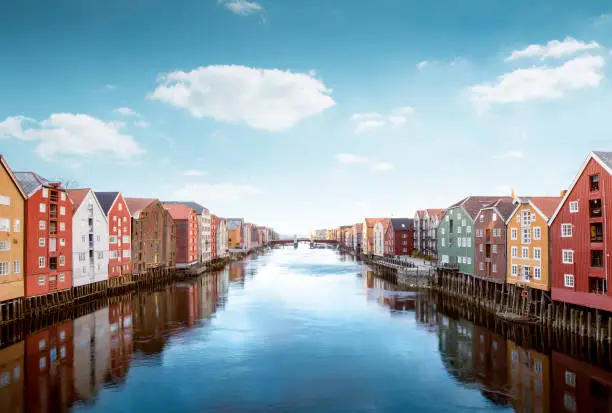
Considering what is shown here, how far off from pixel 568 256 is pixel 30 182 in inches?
2112

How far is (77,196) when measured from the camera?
184 feet

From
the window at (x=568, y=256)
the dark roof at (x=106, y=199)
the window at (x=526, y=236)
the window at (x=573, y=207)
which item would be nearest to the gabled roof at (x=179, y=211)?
the dark roof at (x=106, y=199)

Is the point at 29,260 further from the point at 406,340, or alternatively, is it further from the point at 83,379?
the point at 406,340

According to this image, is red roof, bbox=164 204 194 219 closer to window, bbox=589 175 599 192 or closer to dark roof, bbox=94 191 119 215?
dark roof, bbox=94 191 119 215

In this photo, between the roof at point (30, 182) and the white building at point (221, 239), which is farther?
the white building at point (221, 239)

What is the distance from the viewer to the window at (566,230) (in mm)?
36484

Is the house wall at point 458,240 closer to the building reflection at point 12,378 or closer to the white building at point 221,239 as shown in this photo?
the building reflection at point 12,378

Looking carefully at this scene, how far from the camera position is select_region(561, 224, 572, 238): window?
36484 millimetres

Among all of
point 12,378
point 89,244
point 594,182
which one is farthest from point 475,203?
point 12,378

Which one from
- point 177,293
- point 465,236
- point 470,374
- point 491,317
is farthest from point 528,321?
point 177,293

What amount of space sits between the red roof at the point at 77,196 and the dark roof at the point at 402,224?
74.2 m

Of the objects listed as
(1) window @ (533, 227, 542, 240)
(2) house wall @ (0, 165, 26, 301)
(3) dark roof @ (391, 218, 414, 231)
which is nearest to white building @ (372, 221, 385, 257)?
(3) dark roof @ (391, 218, 414, 231)

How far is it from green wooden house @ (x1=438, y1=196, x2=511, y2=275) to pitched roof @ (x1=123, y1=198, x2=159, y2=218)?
5269cm

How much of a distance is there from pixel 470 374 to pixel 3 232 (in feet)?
137
